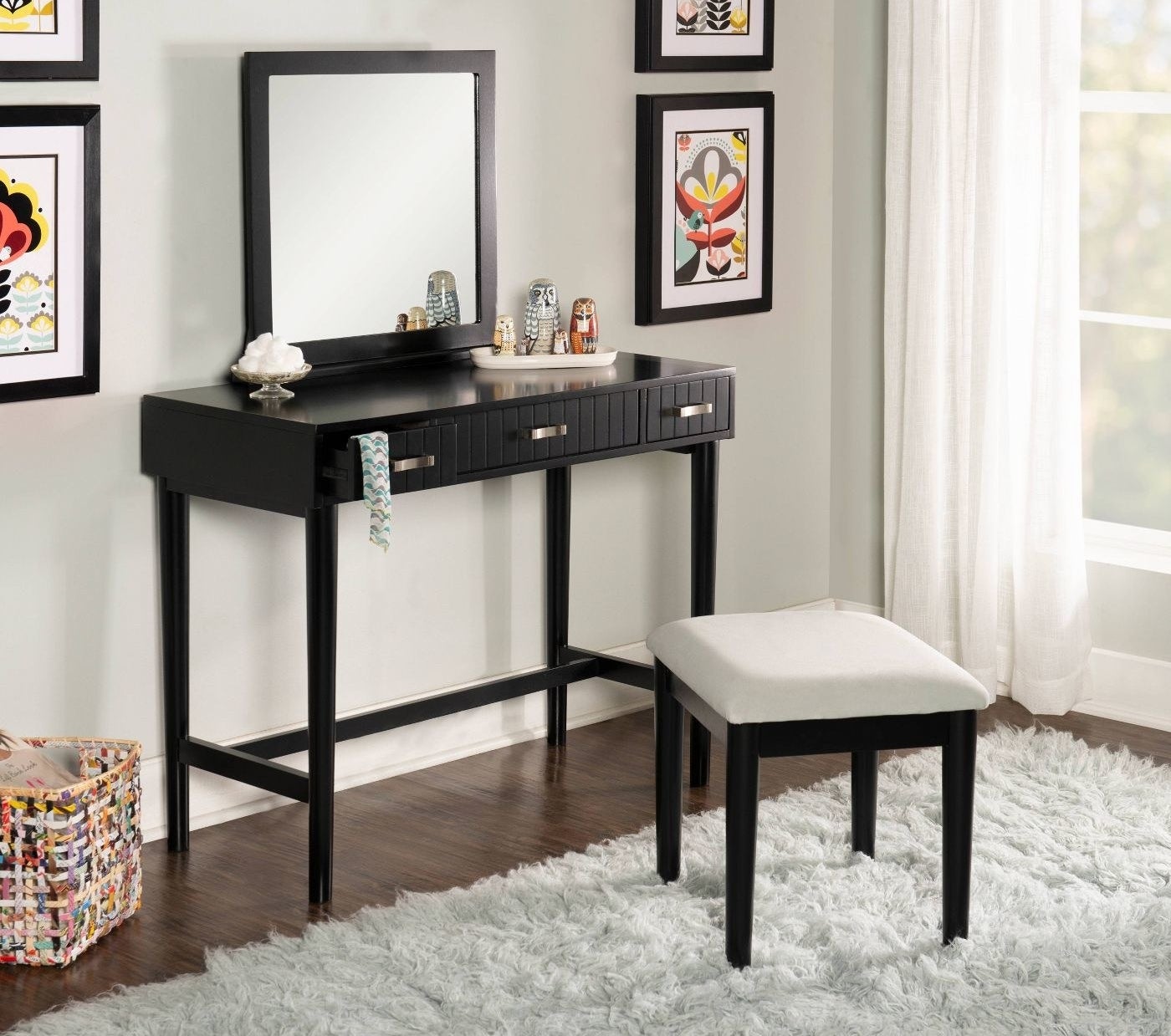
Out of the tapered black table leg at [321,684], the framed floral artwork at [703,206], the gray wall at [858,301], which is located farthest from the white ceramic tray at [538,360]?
the gray wall at [858,301]

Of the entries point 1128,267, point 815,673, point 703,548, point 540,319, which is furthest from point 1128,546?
point 815,673

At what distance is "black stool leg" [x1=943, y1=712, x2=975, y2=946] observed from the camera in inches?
111

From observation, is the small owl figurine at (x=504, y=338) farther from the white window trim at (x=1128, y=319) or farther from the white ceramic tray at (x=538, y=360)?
the white window trim at (x=1128, y=319)

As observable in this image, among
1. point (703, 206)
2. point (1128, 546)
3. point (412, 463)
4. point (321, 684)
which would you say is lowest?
point (321, 684)

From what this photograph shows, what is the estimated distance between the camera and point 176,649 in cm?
338

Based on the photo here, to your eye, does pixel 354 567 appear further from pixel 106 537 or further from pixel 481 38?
Result: pixel 481 38

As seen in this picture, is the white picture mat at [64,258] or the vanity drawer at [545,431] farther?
the vanity drawer at [545,431]

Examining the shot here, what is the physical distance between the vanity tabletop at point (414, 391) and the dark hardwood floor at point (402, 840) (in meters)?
0.87

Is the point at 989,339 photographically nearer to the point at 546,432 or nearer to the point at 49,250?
the point at 546,432

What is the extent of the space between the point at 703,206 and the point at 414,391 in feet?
3.85

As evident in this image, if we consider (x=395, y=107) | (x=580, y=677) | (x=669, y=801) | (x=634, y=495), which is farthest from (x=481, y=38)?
(x=669, y=801)

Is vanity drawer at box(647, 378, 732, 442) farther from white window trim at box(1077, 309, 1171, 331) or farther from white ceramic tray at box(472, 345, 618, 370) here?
white window trim at box(1077, 309, 1171, 331)

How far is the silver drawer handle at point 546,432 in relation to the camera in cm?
336

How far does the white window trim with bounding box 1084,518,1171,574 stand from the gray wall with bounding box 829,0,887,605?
1.99ft
